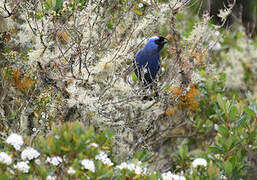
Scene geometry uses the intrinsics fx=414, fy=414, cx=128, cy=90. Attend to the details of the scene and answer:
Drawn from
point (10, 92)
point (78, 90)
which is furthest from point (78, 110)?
point (10, 92)

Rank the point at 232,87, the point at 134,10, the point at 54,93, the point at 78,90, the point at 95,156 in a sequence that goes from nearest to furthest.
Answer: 1. the point at 95,156
2. the point at 78,90
3. the point at 54,93
4. the point at 134,10
5. the point at 232,87

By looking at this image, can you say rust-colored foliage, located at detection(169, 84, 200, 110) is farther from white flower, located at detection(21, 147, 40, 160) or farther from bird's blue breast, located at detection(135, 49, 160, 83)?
white flower, located at detection(21, 147, 40, 160)

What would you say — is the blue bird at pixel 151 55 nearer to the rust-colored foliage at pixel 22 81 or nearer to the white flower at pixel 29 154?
the rust-colored foliage at pixel 22 81

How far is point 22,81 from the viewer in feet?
12.0

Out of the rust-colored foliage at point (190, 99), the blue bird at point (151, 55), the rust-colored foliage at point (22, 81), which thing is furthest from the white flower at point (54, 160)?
the rust-colored foliage at point (190, 99)

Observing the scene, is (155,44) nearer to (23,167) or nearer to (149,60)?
(149,60)

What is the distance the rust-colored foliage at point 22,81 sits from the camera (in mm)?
3609

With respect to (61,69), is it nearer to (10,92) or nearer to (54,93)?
(54,93)

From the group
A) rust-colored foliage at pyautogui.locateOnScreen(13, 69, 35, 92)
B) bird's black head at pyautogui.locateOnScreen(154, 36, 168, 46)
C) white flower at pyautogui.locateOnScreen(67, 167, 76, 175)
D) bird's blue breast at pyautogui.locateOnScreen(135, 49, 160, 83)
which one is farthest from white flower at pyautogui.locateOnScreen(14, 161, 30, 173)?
bird's black head at pyautogui.locateOnScreen(154, 36, 168, 46)

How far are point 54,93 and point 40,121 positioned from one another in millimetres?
254

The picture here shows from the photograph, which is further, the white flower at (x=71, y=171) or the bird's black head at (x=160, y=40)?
the bird's black head at (x=160, y=40)

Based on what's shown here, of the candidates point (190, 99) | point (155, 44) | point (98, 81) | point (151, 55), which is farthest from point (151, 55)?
point (98, 81)

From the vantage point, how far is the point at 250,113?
140 inches

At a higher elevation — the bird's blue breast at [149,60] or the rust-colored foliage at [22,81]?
the rust-colored foliage at [22,81]
